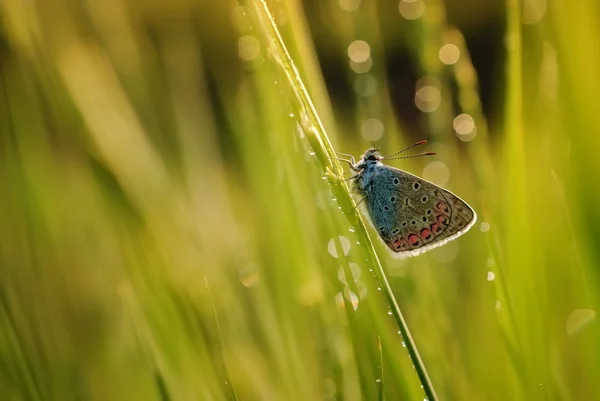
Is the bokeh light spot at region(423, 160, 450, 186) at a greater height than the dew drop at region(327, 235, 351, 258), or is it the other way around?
the dew drop at region(327, 235, 351, 258)

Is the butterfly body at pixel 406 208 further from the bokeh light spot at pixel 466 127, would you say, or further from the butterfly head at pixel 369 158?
the bokeh light spot at pixel 466 127

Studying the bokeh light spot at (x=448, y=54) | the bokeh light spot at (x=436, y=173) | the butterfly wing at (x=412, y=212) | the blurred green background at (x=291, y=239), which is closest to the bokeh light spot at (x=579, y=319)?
the blurred green background at (x=291, y=239)

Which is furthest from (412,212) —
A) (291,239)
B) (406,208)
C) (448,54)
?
(291,239)

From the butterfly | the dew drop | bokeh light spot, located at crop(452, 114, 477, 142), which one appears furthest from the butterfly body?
the dew drop

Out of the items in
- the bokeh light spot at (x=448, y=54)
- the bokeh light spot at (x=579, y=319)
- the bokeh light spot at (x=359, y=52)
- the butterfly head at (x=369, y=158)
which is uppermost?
the bokeh light spot at (x=359, y=52)

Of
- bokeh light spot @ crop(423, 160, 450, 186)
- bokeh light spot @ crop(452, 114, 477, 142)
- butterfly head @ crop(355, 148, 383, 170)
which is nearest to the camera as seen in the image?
bokeh light spot @ crop(452, 114, 477, 142)

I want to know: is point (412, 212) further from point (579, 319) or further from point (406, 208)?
point (579, 319)

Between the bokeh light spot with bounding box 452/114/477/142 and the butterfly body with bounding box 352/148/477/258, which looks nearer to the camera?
the bokeh light spot with bounding box 452/114/477/142

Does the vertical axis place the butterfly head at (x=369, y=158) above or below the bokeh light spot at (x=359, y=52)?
below

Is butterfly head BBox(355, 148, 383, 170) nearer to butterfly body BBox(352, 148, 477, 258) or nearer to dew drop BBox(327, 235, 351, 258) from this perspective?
butterfly body BBox(352, 148, 477, 258)
